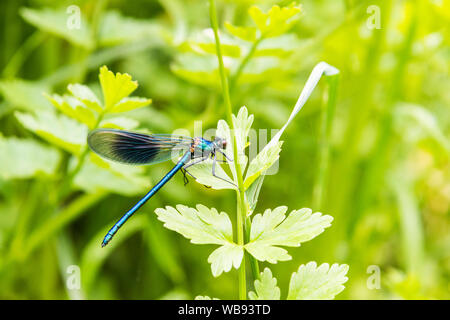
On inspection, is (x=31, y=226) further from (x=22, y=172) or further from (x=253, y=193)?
(x=253, y=193)

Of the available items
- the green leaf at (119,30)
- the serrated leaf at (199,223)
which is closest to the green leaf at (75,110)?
the serrated leaf at (199,223)

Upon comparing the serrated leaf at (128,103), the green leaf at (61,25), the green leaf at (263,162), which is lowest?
the green leaf at (263,162)

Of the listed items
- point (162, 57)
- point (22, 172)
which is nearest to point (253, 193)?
point (22, 172)

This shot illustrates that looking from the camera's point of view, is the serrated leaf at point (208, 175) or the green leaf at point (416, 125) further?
the green leaf at point (416, 125)

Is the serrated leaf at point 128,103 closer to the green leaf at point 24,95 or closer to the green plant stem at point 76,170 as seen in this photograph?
the green plant stem at point 76,170

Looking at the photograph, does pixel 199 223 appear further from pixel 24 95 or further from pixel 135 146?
pixel 24 95

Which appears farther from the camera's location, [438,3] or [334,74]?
[438,3]
